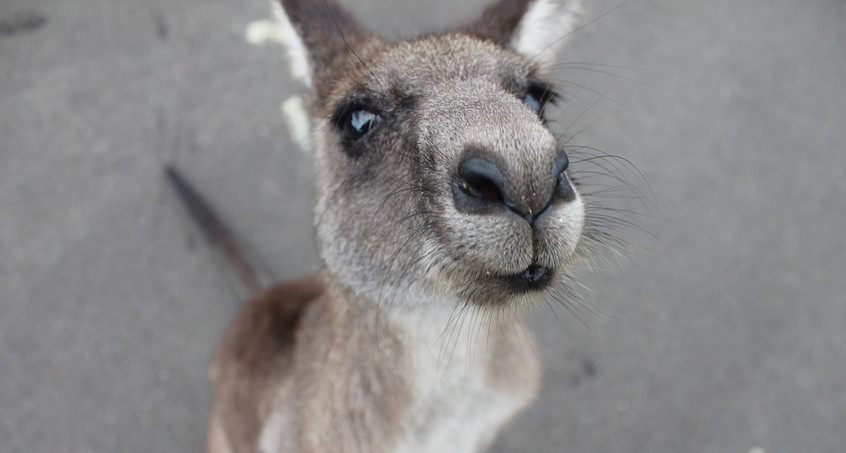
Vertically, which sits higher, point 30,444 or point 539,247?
point 539,247

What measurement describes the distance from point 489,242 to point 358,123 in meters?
0.65

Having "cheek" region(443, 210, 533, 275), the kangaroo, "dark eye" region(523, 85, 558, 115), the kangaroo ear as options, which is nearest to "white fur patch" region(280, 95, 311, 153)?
the kangaroo

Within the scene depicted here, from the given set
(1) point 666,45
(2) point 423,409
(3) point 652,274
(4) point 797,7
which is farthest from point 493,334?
(4) point 797,7

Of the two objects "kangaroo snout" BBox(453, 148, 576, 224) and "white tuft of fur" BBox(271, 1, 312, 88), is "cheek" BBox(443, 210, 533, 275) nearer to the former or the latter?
"kangaroo snout" BBox(453, 148, 576, 224)

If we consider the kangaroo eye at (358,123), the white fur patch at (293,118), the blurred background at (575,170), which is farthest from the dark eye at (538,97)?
the white fur patch at (293,118)

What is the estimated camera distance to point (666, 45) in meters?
3.73

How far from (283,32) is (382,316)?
3.21 ft

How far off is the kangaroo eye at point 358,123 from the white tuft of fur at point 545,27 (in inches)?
22.3

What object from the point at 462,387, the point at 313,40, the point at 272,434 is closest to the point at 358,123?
the point at 313,40

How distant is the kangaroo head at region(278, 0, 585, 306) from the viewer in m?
1.17

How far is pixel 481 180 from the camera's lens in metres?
1.17

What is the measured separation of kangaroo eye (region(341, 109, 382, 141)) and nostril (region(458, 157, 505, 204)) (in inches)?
19.4

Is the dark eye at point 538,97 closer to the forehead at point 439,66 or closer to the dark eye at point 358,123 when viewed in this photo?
the forehead at point 439,66

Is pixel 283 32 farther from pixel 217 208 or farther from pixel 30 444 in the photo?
pixel 30 444
